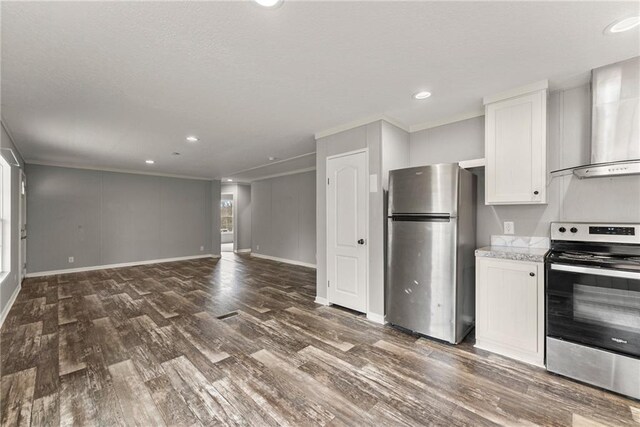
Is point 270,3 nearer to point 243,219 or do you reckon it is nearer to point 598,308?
point 598,308

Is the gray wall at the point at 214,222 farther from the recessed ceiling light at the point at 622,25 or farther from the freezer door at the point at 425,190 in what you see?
the recessed ceiling light at the point at 622,25

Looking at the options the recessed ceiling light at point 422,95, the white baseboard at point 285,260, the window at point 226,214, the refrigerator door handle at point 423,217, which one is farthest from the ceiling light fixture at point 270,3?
the window at point 226,214

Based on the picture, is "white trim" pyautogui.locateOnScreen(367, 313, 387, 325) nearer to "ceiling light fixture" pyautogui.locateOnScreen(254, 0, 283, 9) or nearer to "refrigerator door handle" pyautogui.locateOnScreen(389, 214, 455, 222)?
"refrigerator door handle" pyautogui.locateOnScreen(389, 214, 455, 222)

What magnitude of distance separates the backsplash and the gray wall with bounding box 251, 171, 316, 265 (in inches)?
170

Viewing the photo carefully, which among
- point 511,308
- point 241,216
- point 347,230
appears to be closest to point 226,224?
point 241,216

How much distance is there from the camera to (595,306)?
1.98 meters

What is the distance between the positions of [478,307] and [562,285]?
27.2 inches

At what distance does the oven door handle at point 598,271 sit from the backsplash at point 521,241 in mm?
575

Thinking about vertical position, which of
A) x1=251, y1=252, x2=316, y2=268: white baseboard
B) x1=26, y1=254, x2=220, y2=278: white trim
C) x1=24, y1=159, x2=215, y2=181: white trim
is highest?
x1=24, y1=159, x2=215, y2=181: white trim

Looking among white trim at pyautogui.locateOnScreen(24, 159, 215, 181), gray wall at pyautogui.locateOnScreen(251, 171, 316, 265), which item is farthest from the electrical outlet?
white trim at pyautogui.locateOnScreen(24, 159, 215, 181)

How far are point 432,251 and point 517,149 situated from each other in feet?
4.00

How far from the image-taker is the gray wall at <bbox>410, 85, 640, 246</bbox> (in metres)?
2.24

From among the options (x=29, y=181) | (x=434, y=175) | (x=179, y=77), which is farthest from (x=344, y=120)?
(x=29, y=181)

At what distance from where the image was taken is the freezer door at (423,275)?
103 inches
